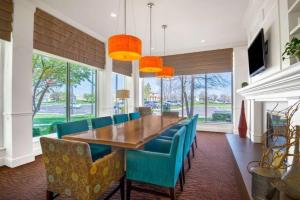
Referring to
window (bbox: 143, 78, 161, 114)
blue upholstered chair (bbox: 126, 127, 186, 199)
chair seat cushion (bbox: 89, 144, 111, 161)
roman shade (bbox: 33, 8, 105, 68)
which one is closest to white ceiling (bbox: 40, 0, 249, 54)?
roman shade (bbox: 33, 8, 105, 68)

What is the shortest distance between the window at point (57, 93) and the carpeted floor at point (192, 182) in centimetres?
101

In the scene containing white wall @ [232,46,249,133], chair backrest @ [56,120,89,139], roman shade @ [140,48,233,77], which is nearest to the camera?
chair backrest @ [56,120,89,139]

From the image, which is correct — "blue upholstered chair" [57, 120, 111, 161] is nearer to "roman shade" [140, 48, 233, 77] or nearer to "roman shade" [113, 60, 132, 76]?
"roman shade" [113, 60, 132, 76]

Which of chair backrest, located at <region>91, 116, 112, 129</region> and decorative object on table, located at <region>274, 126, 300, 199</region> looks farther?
chair backrest, located at <region>91, 116, 112, 129</region>

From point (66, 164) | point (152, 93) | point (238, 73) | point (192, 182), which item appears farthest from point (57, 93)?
point (238, 73)

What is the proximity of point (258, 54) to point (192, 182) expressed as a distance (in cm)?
237

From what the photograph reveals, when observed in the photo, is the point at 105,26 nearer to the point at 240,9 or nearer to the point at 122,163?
the point at 240,9

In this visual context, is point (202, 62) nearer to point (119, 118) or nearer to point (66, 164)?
point (119, 118)

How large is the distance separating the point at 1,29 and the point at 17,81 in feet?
2.79

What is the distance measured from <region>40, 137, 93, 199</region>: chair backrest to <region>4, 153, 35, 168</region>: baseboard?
1.81 metres

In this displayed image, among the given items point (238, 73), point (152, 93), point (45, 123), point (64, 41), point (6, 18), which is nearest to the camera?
point (6, 18)

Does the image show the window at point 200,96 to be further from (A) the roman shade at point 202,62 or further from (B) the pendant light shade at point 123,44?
(B) the pendant light shade at point 123,44

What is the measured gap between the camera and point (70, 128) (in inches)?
95.4

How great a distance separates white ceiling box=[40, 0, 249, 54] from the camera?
3.34m
